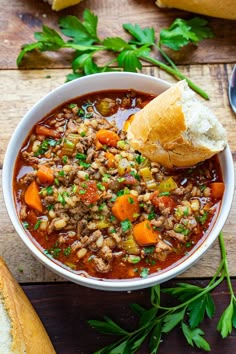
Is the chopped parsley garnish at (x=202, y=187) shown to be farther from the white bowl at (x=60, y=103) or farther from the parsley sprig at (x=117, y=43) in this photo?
the parsley sprig at (x=117, y=43)

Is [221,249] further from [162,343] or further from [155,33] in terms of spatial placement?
[155,33]

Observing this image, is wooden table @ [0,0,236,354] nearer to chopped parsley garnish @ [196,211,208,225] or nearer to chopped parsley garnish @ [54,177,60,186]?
chopped parsley garnish @ [196,211,208,225]

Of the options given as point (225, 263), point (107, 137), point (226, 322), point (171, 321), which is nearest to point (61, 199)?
point (107, 137)

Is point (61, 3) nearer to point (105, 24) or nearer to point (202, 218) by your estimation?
point (105, 24)

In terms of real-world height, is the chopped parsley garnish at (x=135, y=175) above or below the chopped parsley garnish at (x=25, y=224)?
above

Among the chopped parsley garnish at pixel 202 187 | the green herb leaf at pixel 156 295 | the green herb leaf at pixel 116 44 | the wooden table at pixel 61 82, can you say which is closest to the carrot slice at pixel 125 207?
the chopped parsley garnish at pixel 202 187

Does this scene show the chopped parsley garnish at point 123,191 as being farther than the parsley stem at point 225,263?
No

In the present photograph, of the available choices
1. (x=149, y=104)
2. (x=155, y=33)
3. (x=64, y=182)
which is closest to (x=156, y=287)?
(x=64, y=182)
